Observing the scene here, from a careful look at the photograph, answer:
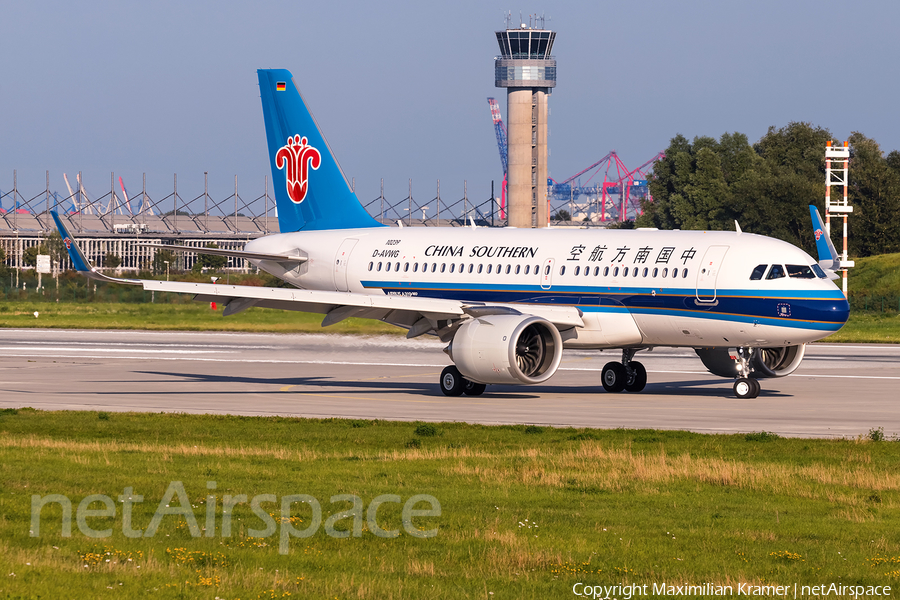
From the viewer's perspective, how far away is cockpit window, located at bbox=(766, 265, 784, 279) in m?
32.4

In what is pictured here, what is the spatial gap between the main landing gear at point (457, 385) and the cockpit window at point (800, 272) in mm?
9246

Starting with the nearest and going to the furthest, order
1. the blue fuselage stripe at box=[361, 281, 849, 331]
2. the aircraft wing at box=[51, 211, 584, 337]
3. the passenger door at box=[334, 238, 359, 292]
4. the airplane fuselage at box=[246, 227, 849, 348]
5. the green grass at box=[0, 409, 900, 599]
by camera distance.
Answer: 1. the green grass at box=[0, 409, 900, 599]
2. the blue fuselage stripe at box=[361, 281, 849, 331]
3. the airplane fuselage at box=[246, 227, 849, 348]
4. the aircraft wing at box=[51, 211, 584, 337]
5. the passenger door at box=[334, 238, 359, 292]

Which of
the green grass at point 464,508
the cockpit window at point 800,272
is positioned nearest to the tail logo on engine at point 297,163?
the green grass at point 464,508

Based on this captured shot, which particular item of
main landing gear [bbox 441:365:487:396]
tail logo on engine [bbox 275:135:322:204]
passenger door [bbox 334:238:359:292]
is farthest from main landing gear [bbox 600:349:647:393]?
tail logo on engine [bbox 275:135:322:204]

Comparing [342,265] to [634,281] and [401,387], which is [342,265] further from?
[634,281]

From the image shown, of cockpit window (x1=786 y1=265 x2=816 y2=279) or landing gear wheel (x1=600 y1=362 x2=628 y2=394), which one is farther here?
landing gear wheel (x1=600 y1=362 x2=628 y2=394)

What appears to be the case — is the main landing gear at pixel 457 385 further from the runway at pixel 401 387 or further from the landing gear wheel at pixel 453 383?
the runway at pixel 401 387

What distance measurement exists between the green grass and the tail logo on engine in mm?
17134

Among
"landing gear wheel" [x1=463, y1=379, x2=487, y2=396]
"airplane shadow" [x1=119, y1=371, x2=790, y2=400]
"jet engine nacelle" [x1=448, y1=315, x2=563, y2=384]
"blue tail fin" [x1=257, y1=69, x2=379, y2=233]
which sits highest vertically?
"blue tail fin" [x1=257, y1=69, x2=379, y2=233]

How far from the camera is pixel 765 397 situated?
34562 mm

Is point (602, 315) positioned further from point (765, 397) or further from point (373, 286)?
point (373, 286)

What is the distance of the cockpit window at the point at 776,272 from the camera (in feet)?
106

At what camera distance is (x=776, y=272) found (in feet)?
107

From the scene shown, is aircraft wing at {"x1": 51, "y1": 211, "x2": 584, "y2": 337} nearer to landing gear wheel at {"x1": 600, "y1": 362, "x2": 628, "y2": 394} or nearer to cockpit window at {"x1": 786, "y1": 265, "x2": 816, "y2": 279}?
landing gear wheel at {"x1": 600, "y1": 362, "x2": 628, "y2": 394}
